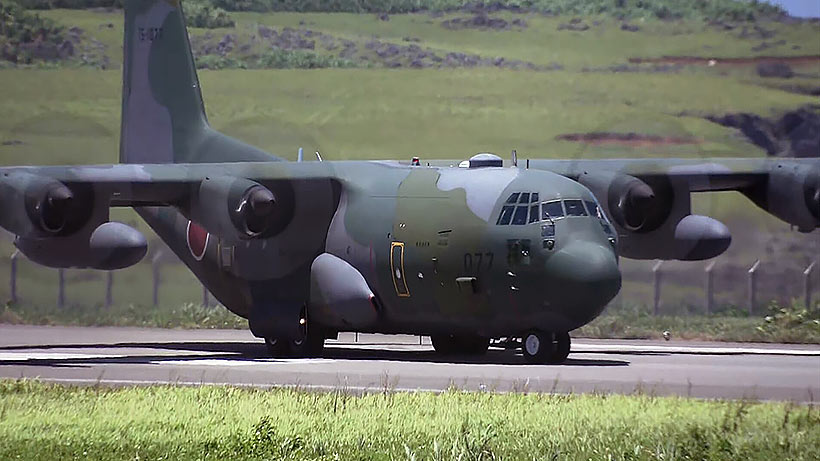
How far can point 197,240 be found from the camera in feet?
90.9

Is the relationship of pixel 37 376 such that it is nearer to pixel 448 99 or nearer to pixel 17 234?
pixel 17 234

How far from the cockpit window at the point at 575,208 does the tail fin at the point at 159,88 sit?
10.3 meters

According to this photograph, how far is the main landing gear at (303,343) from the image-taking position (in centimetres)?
2570

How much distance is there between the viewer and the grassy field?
53062 millimetres

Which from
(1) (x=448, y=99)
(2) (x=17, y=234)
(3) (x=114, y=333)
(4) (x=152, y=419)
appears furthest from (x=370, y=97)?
(4) (x=152, y=419)

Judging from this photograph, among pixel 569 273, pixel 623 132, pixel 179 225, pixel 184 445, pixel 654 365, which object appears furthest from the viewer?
pixel 623 132

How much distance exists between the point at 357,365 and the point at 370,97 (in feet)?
122

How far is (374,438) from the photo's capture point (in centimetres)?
1359

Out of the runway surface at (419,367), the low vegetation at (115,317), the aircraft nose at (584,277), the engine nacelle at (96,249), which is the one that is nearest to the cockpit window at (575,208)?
the aircraft nose at (584,277)

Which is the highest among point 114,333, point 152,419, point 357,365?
point 152,419

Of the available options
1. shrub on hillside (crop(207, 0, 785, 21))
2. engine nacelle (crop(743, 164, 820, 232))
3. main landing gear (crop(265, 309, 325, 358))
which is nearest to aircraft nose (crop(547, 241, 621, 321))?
engine nacelle (crop(743, 164, 820, 232))

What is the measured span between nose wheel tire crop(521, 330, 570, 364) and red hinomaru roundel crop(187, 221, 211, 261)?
279 inches

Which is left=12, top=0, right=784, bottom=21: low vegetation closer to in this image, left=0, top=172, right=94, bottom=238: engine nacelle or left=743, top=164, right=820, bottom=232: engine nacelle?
left=743, top=164, right=820, bottom=232: engine nacelle

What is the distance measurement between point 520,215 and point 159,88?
11094 millimetres
